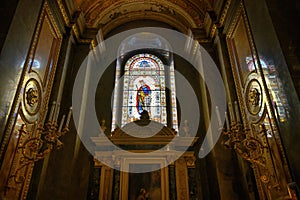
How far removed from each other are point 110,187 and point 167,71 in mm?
4148

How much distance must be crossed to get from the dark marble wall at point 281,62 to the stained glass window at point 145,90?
133 inches

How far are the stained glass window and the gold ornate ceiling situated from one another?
126 cm

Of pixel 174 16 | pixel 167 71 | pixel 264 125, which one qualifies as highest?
pixel 174 16

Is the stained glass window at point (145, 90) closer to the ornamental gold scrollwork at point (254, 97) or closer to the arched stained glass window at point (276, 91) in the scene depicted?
the ornamental gold scrollwork at point (254, 97)

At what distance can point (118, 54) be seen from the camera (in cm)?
835

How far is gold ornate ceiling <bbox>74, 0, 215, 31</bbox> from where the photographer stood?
7242mm

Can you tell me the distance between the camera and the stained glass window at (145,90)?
285 inches

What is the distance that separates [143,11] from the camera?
8.52m

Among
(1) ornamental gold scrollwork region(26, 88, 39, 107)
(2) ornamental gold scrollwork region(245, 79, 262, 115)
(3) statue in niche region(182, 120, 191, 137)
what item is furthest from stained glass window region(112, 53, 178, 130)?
(1) ornamental gold scrollwork region(26, 88, 39, 107)

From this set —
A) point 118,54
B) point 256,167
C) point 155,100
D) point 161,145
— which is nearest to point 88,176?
point 161,145

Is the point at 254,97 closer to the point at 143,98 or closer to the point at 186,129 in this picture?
the point at 186,129

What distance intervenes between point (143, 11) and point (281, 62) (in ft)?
19.1

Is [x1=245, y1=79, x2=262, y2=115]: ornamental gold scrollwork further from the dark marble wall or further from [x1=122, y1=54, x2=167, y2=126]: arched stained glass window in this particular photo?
[x1=122, y1=54, x2=167, y2=126]: arched stained glass window

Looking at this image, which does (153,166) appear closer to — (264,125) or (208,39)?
(264,125)
